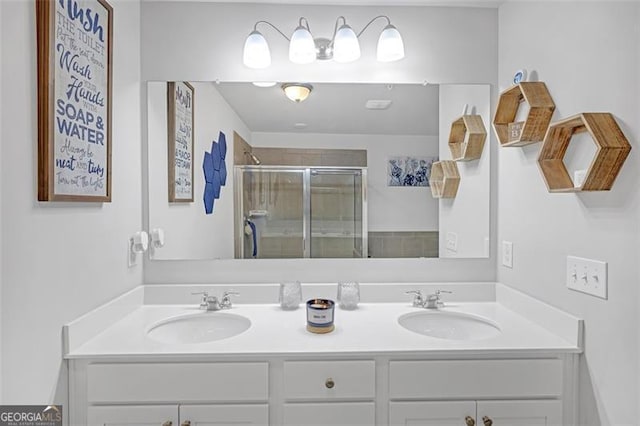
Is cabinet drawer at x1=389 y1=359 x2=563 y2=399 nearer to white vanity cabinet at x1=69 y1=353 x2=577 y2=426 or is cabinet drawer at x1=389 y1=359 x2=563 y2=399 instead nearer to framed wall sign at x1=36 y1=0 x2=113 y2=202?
white vanity cabinet at x1=69 y1=353 x2=577 y2=426

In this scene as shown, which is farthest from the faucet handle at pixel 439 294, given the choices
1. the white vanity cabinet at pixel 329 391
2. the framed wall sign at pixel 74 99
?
the framed wall sign at pixel 74 99

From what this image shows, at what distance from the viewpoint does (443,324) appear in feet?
5.73

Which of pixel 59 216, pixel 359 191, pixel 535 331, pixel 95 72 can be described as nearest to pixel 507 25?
pixel 359 191

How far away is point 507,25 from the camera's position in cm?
180

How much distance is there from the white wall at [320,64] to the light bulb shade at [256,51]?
0.31 ft

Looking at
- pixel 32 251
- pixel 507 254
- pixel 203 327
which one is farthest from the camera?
pixel 507 254

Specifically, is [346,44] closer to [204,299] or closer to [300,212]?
[300,212]

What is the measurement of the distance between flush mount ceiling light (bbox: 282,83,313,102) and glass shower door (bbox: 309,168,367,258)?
0.37m

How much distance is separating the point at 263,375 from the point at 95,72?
1.26m

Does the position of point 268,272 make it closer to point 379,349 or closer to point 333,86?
point 379,349

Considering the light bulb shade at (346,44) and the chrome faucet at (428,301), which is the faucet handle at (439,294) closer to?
the chrome faucet at (428,301)

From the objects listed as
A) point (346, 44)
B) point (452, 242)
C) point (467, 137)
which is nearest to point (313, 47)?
point (346, 44)

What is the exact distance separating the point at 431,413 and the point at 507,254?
0.87m

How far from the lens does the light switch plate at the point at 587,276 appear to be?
121 centimetres
